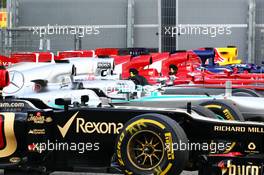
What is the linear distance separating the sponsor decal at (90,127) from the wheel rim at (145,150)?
1.24 ft

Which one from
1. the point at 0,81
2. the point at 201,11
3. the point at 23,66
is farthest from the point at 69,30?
the point at 0,81

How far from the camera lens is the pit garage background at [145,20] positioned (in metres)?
31.7

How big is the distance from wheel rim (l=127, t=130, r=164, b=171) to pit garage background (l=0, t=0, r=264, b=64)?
84.5ft

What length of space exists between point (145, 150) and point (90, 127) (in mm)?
715

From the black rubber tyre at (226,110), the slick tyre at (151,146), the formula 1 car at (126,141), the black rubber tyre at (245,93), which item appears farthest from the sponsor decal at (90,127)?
the black rubber tyre at (245,93)

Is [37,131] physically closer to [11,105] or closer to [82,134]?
[82,134]

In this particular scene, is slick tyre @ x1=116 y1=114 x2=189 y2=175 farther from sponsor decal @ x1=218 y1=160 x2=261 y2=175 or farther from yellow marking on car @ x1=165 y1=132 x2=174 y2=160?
sponsor decal @ x1=218 y1=160 x2=261 y2=175

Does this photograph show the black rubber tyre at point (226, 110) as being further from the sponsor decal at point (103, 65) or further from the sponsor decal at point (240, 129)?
the sponsor decal at point (103, 65)

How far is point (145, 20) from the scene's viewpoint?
3269 cm

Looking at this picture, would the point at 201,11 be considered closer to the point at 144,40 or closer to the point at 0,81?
the point at 144,40

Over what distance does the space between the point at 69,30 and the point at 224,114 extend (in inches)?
1043

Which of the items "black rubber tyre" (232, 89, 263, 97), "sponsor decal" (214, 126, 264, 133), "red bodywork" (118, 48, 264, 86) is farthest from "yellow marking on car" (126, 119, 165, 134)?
"red bodywork" (118, 48, 264, 86)

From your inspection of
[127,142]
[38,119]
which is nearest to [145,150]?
[127,142]

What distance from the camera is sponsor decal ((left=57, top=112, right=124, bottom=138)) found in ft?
18.6
